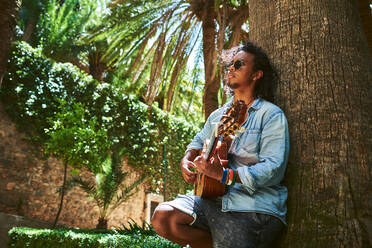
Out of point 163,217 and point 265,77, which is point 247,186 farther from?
point 265,77

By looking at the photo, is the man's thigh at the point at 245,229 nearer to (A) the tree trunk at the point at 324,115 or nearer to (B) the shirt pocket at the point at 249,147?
(A) the tree trunk at the point at 324,115

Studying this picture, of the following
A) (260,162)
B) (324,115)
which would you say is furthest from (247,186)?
(324,115)

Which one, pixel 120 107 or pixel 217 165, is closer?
pixel 217 165

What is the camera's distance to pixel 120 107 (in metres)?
12.5

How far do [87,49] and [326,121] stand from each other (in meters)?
14.5

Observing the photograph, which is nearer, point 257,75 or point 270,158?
point 270,158

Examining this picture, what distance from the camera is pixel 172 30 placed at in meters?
8.61

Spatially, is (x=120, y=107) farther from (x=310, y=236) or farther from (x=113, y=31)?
(x=310, y=236)

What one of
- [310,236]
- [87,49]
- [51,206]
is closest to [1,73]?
[51,206]

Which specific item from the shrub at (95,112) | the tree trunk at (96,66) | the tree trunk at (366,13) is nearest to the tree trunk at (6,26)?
the shrub at (95,112)

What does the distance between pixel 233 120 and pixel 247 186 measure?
440 millimetres

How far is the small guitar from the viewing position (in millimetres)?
1889

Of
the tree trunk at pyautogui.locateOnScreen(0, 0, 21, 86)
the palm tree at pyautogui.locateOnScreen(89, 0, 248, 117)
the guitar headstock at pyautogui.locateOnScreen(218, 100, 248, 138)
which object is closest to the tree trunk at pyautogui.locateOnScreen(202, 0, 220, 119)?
the palm tree at pyautogui.locateOnScreen(89, 0, 248, 117)

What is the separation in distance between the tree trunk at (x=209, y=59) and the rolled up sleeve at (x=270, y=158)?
4.86 meters
